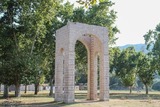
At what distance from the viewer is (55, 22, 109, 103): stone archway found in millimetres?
24078

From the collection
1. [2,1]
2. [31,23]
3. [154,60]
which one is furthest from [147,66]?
[2,1]

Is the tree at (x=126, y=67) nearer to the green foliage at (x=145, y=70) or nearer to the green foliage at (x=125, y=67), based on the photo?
the green foliage at (x=125, y=67)

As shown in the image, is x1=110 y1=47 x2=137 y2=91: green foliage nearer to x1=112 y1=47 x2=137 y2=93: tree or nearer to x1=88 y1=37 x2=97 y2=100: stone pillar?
x1=112 y1=47 x2=137 y2=93: tree

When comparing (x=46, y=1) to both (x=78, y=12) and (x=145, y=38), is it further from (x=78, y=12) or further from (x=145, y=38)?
(x=145, y=38)

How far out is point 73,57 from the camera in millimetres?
24266

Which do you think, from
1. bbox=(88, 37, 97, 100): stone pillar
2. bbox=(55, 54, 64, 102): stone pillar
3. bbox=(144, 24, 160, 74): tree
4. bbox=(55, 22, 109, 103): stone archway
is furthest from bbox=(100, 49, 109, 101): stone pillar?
bbox=(144, 24, 160, 74): tree

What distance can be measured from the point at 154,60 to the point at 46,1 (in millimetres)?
22491

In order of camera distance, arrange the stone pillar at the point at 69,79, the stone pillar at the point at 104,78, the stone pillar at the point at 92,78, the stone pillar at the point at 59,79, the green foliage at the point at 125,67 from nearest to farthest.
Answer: the stone pillar at the point at 69,79
the stone pillar at the point at 104,78
the stone pillar at the point at 59,79
the stone pillar at the point at 92,78
the green foliage at the point at 125,67

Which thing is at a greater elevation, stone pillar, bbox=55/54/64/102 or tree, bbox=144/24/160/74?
tree, bbox=144/24/160/74

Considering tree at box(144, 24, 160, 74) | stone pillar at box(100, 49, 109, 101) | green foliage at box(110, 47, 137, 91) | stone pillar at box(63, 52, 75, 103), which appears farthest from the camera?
green foliage at box(110, 47, 137, 91)

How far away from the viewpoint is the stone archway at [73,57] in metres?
24.1

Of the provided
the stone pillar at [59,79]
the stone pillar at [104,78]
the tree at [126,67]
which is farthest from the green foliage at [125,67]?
the stone pillar at [104,78]

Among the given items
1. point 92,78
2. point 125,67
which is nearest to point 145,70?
point 125,67

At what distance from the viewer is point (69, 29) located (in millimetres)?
24578
